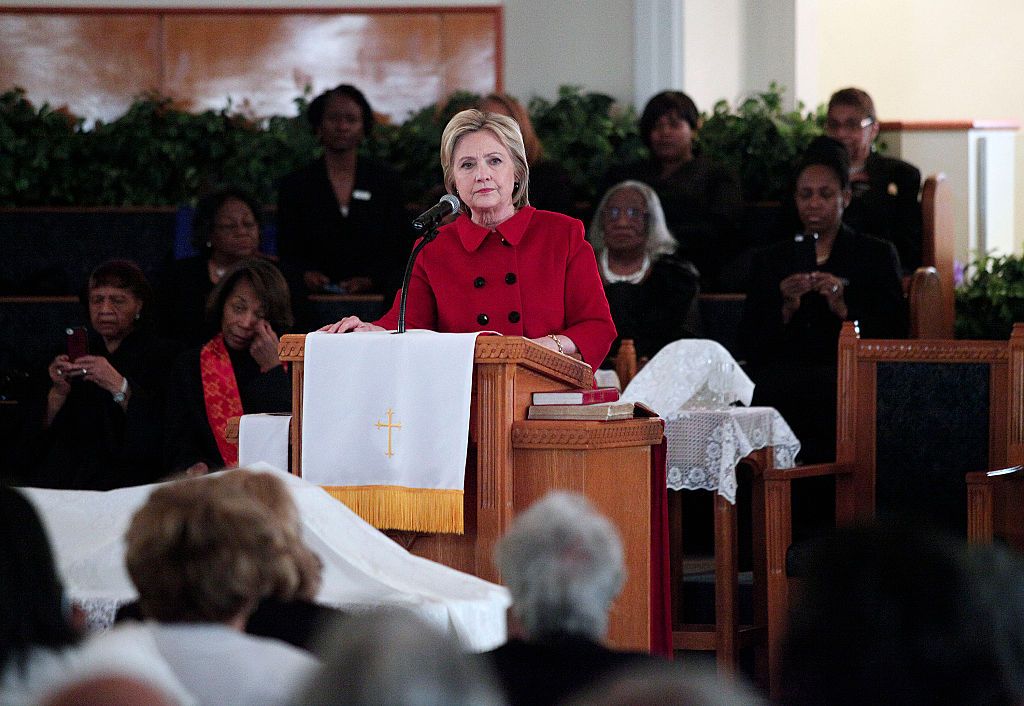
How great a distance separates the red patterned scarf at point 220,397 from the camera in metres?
5.32

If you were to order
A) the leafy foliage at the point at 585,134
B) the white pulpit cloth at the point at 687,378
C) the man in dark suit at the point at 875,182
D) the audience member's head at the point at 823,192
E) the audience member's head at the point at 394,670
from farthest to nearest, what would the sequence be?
Result: the leafy foliage at the point at 585,134, the man in dark suit at the point at 875,182, the audience member's head at the point at 823,192, the white pulpit cloth at the point at 687,378, the audience member's head at the point at 394,670

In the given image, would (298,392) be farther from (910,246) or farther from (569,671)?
(910,246)

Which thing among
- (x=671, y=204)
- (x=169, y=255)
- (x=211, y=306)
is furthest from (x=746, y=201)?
(x=211, y=306)

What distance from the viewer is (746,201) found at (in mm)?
7926

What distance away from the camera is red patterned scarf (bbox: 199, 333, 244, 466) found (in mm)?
5320

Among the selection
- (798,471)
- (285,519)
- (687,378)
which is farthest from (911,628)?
(687,378)

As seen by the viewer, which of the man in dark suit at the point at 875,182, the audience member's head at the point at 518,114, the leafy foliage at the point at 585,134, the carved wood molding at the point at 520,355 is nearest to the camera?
the carved wood molding at the point at 520,355

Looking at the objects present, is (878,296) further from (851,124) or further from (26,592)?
(26,592)

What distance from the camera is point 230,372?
537 centimetres

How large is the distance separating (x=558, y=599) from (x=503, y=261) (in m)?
1.97

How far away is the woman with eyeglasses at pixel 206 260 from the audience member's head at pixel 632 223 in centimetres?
145

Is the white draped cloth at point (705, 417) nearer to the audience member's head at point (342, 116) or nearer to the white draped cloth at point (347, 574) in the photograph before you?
the white draped cloth at point (347, 574)

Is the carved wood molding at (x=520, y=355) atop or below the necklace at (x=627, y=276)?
below

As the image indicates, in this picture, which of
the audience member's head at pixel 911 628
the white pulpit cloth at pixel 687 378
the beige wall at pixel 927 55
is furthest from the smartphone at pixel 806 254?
the beige wall at pixel 927 55
